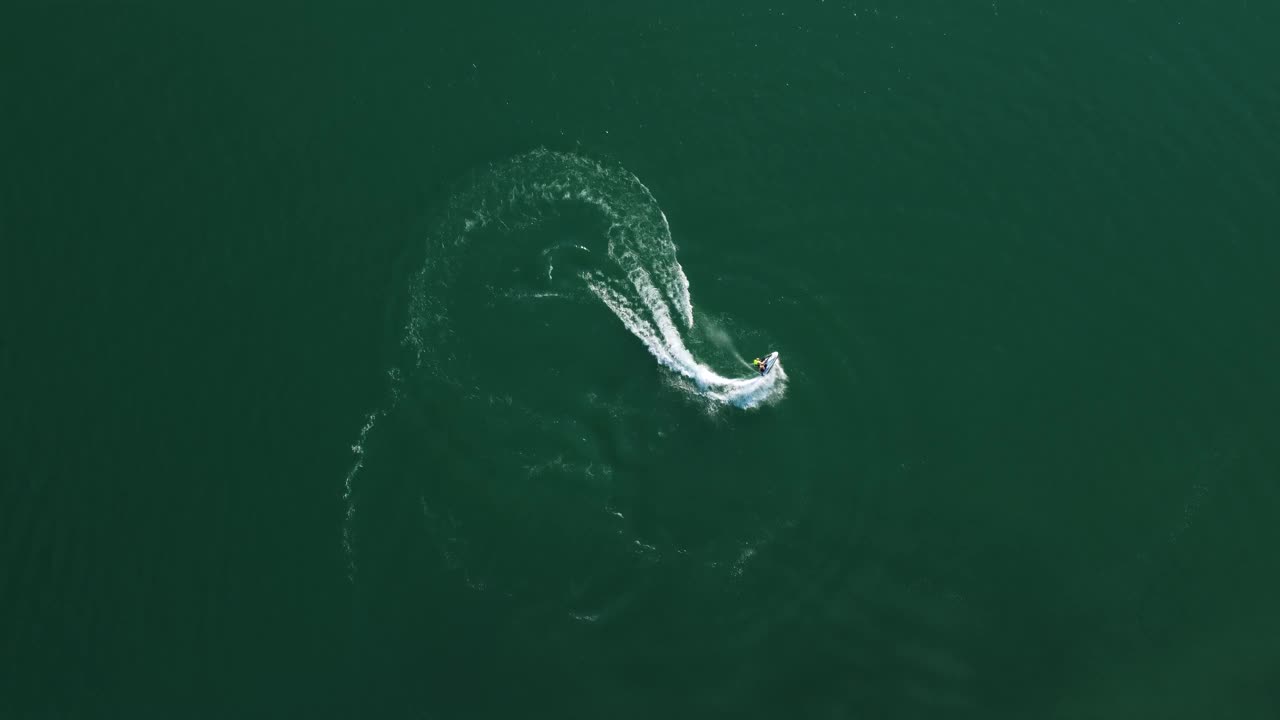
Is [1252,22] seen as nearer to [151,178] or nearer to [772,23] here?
[772,23]

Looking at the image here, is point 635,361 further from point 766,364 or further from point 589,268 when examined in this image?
point 766,364

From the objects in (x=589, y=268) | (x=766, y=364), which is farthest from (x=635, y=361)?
(x=766, y=364)

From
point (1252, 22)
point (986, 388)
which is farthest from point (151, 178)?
point (1252, 22)

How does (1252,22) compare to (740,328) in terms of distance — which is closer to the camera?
(740,328)

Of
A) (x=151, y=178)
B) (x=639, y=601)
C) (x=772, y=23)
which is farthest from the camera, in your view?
(x=772, y=23)

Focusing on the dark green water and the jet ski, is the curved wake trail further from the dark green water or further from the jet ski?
the jet ski

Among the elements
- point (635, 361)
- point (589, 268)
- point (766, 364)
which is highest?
point (589, 268)

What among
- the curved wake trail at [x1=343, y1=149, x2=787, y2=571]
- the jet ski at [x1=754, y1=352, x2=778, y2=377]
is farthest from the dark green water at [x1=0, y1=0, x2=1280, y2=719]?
the jet ski at [x1=754, y1=352, x2=778, y2=377]
